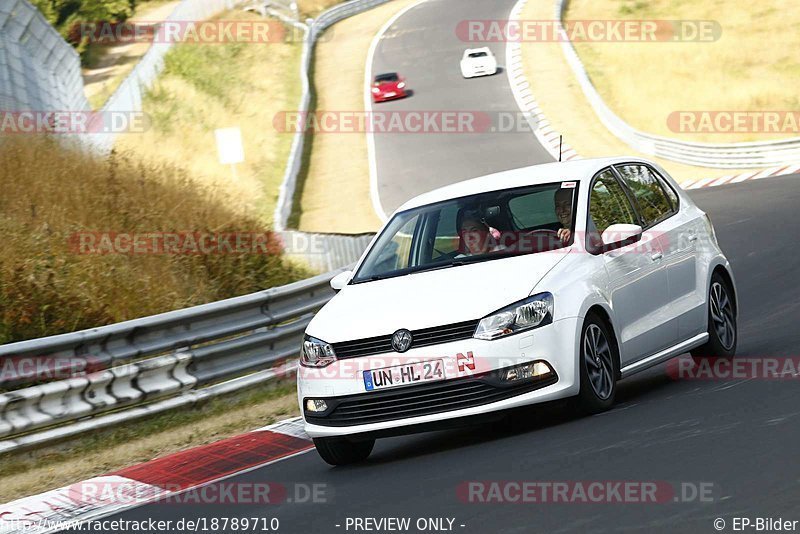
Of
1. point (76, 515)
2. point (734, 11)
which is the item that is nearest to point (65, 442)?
point (76, 515)

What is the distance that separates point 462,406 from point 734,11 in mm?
56445

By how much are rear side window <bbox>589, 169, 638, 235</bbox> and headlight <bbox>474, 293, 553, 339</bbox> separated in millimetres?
1126

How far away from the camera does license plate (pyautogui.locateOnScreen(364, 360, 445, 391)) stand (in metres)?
7.84

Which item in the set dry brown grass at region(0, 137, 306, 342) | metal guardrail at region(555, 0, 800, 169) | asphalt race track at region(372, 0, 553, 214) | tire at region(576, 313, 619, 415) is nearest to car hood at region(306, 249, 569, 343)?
tire at region(576, 313, 619, 415)

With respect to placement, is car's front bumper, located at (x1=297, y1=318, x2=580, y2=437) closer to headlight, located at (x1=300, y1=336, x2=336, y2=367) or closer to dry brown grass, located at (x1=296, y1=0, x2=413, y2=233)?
headlight, located at (x1=300, y1=336, x2=336, y2=367)

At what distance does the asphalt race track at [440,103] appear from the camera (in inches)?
1534

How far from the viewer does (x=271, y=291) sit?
12.9 metres

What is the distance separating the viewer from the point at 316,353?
834 centimetres

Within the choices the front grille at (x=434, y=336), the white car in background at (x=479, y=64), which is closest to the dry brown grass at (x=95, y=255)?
the front grille at (x=434, y=336)

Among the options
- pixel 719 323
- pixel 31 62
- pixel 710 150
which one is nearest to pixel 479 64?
pixel 710 150

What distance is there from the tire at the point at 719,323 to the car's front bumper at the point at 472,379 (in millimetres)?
2649

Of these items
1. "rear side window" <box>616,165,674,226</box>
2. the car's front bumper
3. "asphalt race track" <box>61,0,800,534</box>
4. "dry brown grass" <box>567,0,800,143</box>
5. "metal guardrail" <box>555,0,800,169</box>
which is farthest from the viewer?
"dry brown grass" <box>567,0,800,143</box>

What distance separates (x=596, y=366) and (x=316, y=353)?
1.77m

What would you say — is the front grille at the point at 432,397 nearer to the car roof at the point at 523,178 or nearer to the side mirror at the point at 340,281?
the side mirror at the point at 340,281
